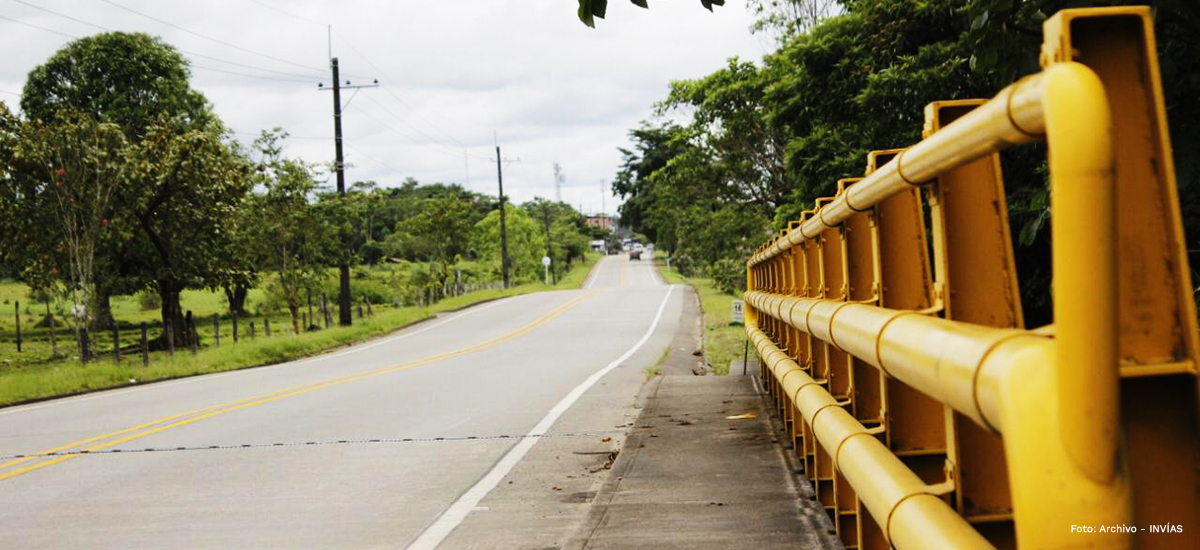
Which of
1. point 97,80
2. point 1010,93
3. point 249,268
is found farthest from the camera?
point 97,80

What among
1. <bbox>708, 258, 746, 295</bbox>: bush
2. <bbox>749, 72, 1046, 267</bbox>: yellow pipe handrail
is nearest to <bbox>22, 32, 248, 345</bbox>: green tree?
<bbox>708, 258, 746, 295</bbox>: bush

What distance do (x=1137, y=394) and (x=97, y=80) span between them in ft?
137

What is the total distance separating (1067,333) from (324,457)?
8309 millimetres

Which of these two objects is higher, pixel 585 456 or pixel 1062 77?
pixel 1062 77

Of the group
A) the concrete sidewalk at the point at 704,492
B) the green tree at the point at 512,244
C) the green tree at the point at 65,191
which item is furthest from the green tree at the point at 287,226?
the green tree at the point at 512,244

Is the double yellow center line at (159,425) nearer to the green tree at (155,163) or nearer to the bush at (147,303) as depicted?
the green tree at (155,163)

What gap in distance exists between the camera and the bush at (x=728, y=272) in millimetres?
37656

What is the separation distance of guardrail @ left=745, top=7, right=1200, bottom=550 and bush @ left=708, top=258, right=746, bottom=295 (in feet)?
111

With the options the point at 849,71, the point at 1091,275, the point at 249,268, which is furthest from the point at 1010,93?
the point at 249,268

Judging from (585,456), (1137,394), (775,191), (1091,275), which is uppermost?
(775,191)

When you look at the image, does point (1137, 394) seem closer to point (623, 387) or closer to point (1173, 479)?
point (1173, 479)

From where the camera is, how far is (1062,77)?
1.50 meters

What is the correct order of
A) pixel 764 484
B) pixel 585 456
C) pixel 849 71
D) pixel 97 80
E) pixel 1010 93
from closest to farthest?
pixel 1010 93, pixel 764 484, pixel 585 456, pixel 849 71, pixel 97 80

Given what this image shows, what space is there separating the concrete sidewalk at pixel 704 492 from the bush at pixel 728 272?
→ 1103 inches
